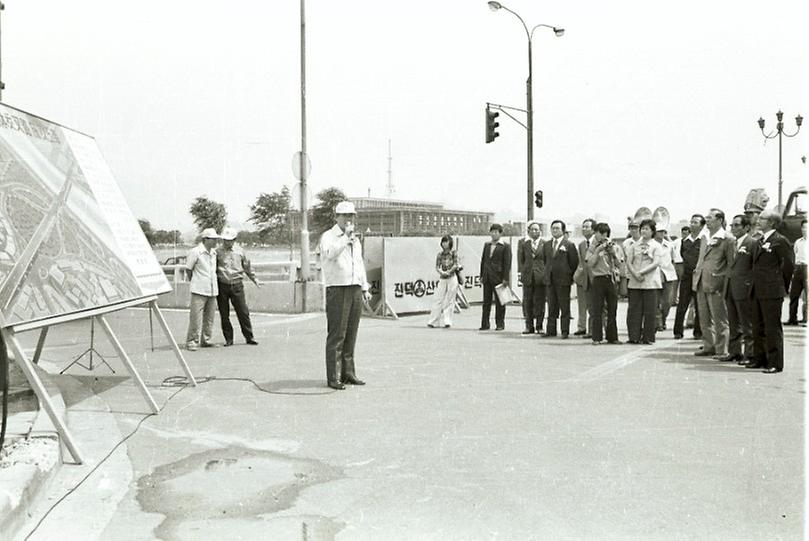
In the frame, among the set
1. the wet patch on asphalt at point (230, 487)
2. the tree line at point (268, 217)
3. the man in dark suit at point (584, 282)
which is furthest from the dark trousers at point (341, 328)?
the tree line at point (268, 217)

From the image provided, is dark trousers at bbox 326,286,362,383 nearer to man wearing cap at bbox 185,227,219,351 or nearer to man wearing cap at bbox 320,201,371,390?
man wearing cap at bbox 320,201,371,390

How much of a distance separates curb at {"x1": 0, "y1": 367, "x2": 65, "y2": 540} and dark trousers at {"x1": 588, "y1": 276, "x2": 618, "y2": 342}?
8060 mm

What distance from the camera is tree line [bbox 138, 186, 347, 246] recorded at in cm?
5338

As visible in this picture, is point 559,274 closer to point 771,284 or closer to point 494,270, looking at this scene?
point 494,270

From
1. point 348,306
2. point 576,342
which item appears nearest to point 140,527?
point 348,306

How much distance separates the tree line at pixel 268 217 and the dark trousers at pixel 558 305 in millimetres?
33056

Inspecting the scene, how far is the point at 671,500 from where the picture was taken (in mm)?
4695

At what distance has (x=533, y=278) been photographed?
13797mm

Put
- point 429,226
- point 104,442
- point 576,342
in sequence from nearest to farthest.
→ 1. point 104,442
2. point 576,342
3. point 429,226

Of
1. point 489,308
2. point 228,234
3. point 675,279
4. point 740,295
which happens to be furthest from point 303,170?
point 740,295

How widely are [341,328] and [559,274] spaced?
578 cm

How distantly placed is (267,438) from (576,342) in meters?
7.36

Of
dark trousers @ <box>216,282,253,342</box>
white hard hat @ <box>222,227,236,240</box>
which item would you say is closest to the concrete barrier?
white hard hat @ <box>222,227,236,240</box>

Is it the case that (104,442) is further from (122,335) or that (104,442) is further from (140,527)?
(122,335)
